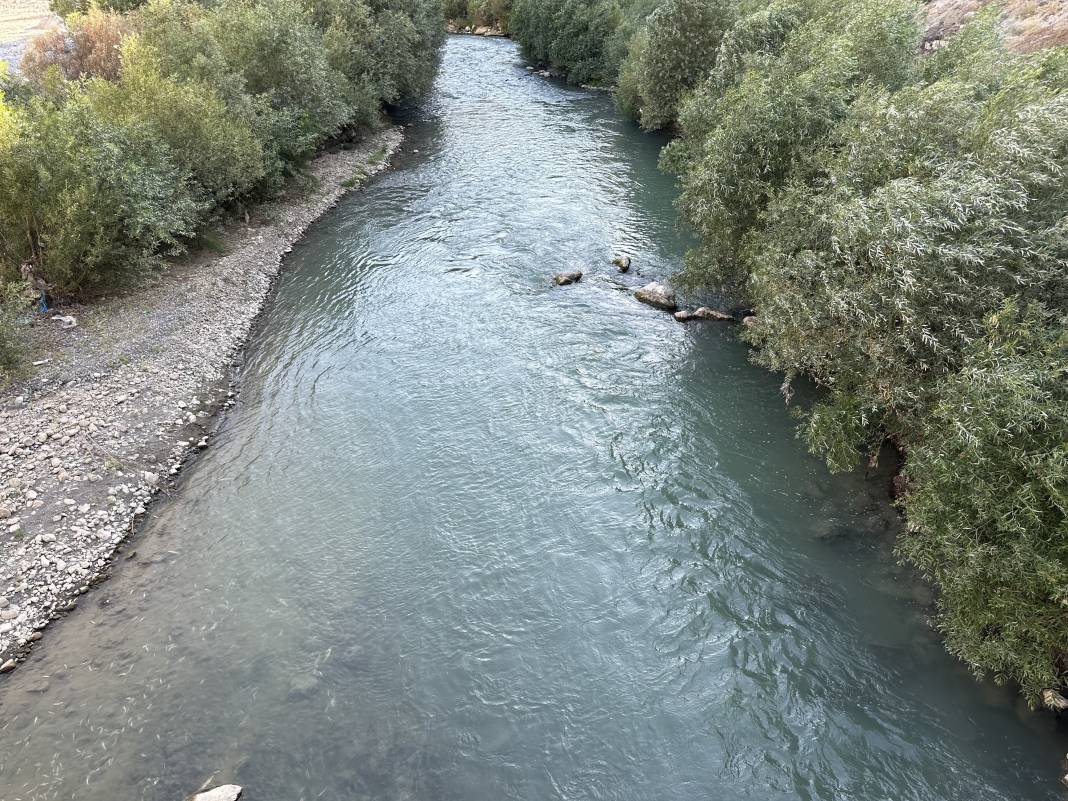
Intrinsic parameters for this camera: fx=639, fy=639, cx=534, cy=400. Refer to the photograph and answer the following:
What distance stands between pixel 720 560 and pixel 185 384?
19.4 metres

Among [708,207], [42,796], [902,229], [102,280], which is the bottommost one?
[42,796]

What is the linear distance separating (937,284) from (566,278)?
17.8m

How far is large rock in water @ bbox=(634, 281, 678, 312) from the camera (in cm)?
2848

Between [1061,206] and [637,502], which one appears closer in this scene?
[1061,206]

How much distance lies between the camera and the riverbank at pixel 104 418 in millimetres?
16578

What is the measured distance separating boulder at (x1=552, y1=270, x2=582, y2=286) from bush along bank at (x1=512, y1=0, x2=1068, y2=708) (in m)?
5.60

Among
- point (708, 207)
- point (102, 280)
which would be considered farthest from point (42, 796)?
point (708, 207)

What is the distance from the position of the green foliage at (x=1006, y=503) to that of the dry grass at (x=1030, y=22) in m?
31.5

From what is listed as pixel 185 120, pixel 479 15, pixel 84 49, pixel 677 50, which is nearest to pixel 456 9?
pixel 479 15

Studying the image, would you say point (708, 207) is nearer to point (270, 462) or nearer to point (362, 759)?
point (270, 462)

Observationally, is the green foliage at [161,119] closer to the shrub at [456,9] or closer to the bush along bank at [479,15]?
the bush along bank at [479,15]

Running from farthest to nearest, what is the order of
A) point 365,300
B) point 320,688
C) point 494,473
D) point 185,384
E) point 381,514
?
point 365,300
point 185,384
point 494,473
point 381,514
point 320,688

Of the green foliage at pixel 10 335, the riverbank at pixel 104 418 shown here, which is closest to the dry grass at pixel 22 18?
the riverbank at pixel 104 418

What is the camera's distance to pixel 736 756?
43.3 feet
